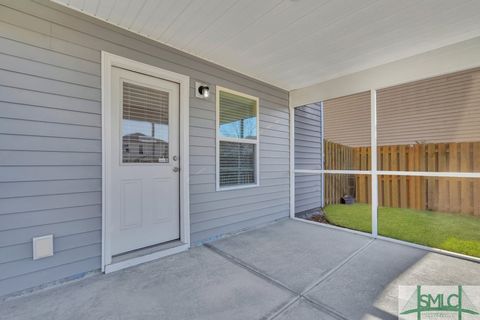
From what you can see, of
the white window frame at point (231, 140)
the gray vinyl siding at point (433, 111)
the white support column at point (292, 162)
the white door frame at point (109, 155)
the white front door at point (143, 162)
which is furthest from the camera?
the white support column at point (292, 162)

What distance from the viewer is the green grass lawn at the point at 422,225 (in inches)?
118

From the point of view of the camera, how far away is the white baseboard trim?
230cm

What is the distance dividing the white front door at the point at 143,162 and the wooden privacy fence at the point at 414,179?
3.78m

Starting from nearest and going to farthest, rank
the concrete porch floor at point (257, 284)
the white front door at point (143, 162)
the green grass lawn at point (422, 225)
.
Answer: the concrete porch floor at point (257, 284) → the white front door at point (143, 162) → the green grass lawn at point (422, 225)

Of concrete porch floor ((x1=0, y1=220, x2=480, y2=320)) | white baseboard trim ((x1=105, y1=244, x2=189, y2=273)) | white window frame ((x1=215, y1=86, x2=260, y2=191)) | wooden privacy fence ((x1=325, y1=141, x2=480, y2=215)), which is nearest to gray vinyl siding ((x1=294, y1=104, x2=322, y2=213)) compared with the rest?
wooden privacy fence ((x1=325, y1=141, x2=480, y2=215))

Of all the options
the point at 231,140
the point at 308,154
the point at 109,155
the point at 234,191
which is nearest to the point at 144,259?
the point at 109,155

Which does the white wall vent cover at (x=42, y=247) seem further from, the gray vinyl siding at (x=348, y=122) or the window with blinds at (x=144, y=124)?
the gray vinyl siding at (x=348, y=122)

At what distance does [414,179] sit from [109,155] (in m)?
5.12

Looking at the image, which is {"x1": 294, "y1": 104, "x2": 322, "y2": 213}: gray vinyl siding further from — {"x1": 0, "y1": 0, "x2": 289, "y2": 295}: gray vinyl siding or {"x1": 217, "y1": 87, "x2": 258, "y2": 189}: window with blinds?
{"x1": 0, "y1": 0, "x2": 289, "y2": 295}: gray vinyl siding

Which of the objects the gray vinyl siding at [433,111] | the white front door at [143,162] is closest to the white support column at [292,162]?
the gray vinyl siding at [433,111]

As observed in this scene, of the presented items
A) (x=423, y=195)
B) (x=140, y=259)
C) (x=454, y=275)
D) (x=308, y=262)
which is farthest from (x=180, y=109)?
(x=423, y=195)

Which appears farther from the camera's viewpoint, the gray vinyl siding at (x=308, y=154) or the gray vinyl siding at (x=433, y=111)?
the gray vinyl siding at (x=308, y=154)

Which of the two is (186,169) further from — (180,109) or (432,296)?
(432,296)

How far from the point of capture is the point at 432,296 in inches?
72.4
